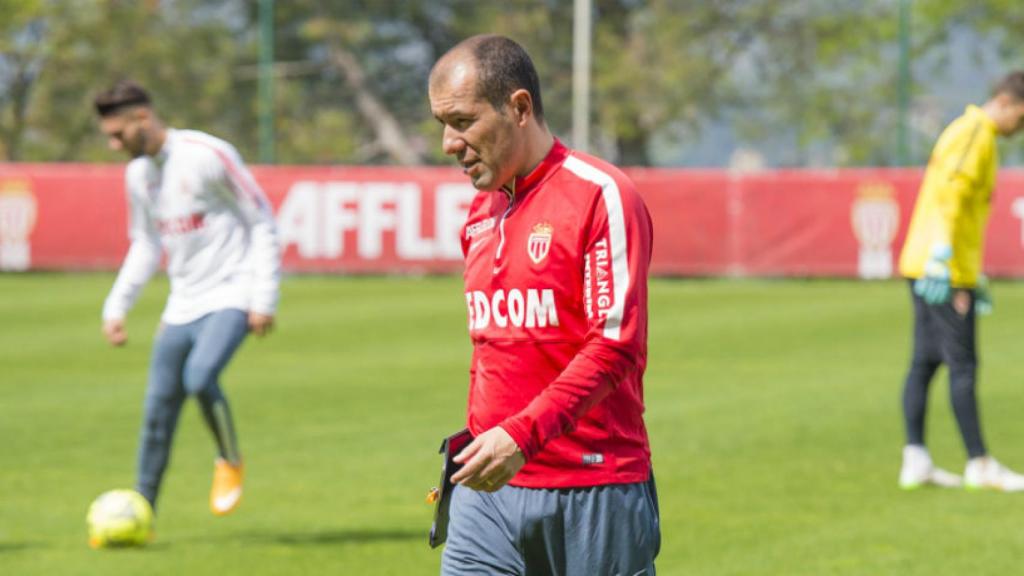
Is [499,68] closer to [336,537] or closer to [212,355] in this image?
[212,355]

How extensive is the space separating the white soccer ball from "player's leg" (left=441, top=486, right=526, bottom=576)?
3.94 meters

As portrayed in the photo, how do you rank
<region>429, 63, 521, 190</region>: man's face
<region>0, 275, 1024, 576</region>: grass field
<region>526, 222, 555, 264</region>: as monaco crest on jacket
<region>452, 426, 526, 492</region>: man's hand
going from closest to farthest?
<region>452, 426, 526, 492</region>: man's hand, <region>429, 63, 521, 190</region>: man's face, <region>526, 222, 555, 264</region>: as monaco crest on jacket, <region>0, 275, 1024, 576</region>: grass field

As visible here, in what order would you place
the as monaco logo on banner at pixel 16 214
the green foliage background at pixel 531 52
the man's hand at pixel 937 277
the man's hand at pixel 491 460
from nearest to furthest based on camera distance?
the man's hand at pixel 491 460 < the man's hand at pixel 937 277 < the as monaco logo on banner at pixel 16 214 < the green foliage background at pixel 531 52

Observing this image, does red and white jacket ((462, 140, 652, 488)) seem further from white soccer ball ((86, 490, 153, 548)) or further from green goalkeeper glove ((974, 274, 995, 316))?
green goalkeeper glove ((974, 274, 995, 316))

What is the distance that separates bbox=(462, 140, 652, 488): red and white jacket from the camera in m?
4.23

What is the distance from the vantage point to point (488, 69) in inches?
166

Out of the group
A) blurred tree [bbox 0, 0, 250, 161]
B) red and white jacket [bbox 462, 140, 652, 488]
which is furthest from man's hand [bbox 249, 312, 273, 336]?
blurred tree [bbox 0, 0, 250, 161]

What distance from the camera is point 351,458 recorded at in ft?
35.4

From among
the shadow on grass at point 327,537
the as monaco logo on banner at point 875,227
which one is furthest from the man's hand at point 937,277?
the as monaco logo on banner at point 875,227

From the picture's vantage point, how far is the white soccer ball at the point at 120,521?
26.7ft

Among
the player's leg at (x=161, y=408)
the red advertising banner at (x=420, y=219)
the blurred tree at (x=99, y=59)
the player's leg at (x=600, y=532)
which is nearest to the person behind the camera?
the player's leg at (x=600, y=532)

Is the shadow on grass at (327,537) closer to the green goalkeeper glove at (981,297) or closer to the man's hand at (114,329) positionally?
the man's hand at (114,329)

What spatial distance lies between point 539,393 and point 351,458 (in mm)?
6497

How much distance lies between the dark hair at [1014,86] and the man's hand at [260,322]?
398 centimetres
